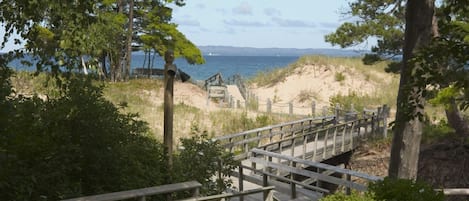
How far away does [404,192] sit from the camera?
6715mm

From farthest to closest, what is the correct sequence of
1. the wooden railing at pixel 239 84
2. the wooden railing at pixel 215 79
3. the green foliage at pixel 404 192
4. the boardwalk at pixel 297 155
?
the wooden railing at pixel 215 79
the wooden railing at pixel 239 84
the boardwalk at pixel 297 155
the green foliage at pixel 404 192

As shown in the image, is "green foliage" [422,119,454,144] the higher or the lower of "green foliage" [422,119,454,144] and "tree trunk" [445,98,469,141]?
the lower

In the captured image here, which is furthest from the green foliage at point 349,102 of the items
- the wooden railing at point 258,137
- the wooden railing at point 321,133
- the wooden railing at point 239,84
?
the wooden railing at point 239,84

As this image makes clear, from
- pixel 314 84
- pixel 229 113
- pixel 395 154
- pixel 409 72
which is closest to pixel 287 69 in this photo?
pixel 314 84

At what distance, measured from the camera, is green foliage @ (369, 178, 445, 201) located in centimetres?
666

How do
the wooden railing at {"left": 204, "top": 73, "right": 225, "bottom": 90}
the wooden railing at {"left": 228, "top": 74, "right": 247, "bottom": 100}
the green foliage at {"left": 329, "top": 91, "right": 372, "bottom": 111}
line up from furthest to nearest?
the wooden railing at {"left": 204, "top": 73, "right": 225, "bottom": 90} → the wooden railing at {"left": 228, "top": 74, "right": 247, "bottom": 100} → the green foliage at {"left": 329, "top": 91, "right": 372, "bottom": 111}

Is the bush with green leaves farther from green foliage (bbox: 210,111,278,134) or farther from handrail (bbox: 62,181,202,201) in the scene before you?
green foliage (bbox: 210,111,278,134)

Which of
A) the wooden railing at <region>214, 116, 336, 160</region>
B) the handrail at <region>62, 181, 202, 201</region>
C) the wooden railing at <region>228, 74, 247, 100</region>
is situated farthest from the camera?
the wooden railing at <region>228, 74, 247, 100</region>

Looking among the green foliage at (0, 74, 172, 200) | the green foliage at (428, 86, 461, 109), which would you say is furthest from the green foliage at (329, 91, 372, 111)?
the green foliage at (0, 74, 172, 200)

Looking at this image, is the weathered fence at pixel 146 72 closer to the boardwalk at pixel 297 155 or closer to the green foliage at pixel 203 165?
the boardwalk at pixel 297 155

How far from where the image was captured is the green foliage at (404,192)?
21.8ft

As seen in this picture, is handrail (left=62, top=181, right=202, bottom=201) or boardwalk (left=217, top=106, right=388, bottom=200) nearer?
handrail (left=62, top=181, right=202, bottom=201)

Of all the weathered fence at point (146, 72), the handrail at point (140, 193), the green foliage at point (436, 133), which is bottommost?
the green foliage at point (436, 133)

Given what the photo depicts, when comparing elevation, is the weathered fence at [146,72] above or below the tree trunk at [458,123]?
above
